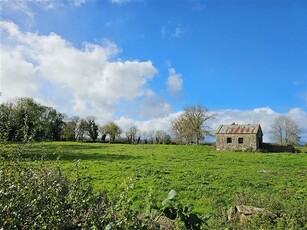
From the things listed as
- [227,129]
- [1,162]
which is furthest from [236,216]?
[227,129]

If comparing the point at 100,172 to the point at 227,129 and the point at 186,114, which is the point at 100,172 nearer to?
the point at 227,129

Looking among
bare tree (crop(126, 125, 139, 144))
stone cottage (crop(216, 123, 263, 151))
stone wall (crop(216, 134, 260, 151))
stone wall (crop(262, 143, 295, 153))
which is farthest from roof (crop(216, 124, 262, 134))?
bare tree (crop(126, 125, 139, 144))

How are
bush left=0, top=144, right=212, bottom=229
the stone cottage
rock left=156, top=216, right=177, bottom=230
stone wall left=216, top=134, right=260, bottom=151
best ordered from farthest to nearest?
the stone cottage < stone wall left=216, top=134, right=260, bottom=151 < rock left=156, top=216, right=177, bottom=230 < bush left=0, top=144, right=212, bottom=229

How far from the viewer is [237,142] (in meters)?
57.0

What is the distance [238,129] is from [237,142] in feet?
9.40

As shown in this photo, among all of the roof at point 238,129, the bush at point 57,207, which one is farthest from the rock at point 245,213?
the roof at point 238,129

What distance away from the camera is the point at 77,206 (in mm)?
5184

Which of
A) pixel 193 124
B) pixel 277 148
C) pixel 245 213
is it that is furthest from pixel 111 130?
pixel 245 213

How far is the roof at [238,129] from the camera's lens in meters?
56.9

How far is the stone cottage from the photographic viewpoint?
2185 inches

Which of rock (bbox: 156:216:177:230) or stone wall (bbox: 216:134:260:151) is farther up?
stone wall (bbox: 216:134:260:151)

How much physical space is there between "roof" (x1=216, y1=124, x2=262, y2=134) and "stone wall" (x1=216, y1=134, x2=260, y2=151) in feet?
2.39

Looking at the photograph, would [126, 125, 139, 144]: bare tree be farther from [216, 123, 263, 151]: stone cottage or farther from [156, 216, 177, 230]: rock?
[156, 216, 177, 230]: rock

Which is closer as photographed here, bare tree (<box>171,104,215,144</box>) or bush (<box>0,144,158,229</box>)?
bush (<box>0,144,158,229</box>)
